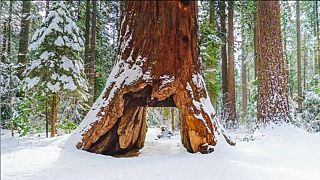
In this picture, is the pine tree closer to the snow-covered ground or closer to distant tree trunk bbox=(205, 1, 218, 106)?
the snow-covered ground

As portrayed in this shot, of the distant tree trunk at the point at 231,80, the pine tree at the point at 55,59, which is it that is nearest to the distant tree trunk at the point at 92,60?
the pine tree at the point at 55,59

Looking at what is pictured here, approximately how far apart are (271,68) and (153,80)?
401 cm

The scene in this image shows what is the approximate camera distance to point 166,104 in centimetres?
556

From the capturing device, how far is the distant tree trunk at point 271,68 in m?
7.52

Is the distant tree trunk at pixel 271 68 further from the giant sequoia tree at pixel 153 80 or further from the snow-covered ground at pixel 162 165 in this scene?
the giant sequoia tree at pixel 153 80

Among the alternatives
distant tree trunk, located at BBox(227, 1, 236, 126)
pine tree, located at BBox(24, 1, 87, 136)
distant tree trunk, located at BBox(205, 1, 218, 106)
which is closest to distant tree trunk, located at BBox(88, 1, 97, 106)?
distant tree trunk, located at BBox(205, 1, 218, 106)

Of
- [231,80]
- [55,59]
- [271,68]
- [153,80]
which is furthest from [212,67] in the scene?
[153,80]

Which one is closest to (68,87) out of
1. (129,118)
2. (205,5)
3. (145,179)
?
(129,118)

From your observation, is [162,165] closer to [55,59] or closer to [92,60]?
[55,59]

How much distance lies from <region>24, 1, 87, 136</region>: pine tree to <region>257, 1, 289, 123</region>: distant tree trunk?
417cm

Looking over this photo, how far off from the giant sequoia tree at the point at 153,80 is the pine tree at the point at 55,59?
7.18ft

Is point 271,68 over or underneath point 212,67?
underneath

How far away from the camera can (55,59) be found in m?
6.88

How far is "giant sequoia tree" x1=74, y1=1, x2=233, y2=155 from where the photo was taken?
468 centimetres
